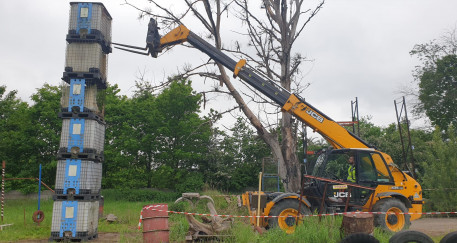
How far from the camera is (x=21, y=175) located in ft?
87.1

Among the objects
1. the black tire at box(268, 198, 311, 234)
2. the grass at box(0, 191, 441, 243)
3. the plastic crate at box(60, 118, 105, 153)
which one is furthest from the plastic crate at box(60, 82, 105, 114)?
the black tire at box(268, 198, 311, 234)

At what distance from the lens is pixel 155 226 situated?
8.48 meters

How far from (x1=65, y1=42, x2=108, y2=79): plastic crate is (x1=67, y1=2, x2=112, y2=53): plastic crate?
0.51ft

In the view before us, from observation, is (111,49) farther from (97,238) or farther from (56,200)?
(97,238)

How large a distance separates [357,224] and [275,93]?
15.7ft

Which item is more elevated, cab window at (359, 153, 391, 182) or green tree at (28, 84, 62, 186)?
green tree at (28, 84, 62, 186)

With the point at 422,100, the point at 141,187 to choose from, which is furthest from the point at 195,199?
the point at 422,100

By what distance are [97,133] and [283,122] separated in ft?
27.5

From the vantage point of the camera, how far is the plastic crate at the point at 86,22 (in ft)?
31.6

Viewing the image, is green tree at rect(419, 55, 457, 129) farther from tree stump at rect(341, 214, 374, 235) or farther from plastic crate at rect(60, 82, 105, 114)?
plastic crate at rect(60, 82, 105, 114)

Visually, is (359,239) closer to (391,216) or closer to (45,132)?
(391,216)

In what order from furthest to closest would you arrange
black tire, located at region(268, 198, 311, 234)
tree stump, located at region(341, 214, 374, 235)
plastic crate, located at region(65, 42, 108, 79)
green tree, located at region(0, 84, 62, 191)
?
green tree, located at region(0, 84, 62, 191)
plastic crate, located at region(65, 42, 108, 79)
black tire, located at region(268, 198, 311, 234)
tree stump, located at region(341, 214, 374, 235)

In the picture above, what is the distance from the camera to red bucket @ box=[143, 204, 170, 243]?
8469 mm

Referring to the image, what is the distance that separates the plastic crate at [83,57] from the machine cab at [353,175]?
6.14 metres
